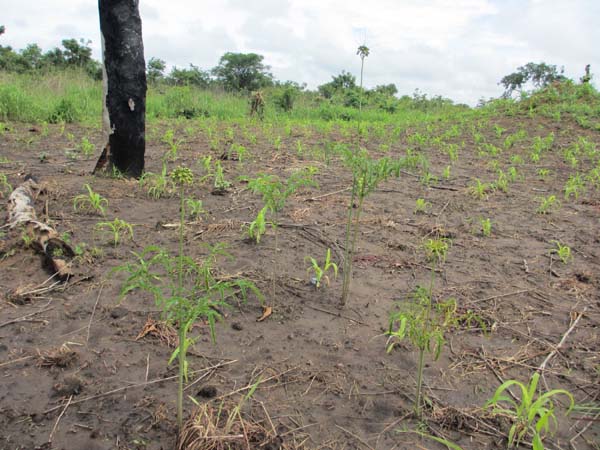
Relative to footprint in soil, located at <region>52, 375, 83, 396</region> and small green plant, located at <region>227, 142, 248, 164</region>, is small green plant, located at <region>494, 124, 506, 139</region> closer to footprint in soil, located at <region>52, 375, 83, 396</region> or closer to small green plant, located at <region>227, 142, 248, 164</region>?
small green plant, located at <region>227, 142, 248, 164</region>

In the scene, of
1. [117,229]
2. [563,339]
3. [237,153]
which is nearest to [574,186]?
[563,339]

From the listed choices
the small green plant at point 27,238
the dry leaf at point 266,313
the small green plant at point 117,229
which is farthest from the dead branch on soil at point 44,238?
the dry leaf at point 266,313

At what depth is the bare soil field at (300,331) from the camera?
173 centimetres

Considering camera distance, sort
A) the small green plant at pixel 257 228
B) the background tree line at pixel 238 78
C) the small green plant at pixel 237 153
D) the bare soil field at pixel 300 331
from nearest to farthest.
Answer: the bare soil field at pixel 300 331 < the small green plant at pixel 257 228 < the small green plant at pixel 237 153 < the background tree line at pixel 238 78

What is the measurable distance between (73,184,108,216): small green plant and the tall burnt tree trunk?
0.91 m

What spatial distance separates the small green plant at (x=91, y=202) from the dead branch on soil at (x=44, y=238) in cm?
36

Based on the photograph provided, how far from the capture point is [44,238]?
284cm

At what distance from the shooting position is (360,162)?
2.38 metres

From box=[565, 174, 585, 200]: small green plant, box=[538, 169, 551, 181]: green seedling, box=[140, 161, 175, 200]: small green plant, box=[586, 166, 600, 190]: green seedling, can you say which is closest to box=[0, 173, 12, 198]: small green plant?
box=[140, 161, 175, 200]: small green plant

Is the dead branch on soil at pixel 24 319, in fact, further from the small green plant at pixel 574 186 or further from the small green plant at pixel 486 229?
the small green plant at pixel 574 186

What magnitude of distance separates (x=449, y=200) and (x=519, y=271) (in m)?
1.65

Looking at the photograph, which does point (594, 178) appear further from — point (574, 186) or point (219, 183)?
point (219, 183)

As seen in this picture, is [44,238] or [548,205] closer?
[44,238]

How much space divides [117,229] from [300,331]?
1596 mm
